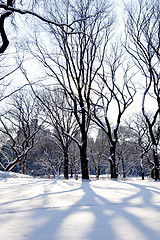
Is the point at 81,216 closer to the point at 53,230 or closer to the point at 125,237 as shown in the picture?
the point at 53,230

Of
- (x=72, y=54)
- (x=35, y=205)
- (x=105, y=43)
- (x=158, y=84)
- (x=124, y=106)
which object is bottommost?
(x=35, y=205)

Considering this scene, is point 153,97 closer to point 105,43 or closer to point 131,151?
point 105,43

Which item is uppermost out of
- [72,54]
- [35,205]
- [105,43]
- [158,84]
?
[105,43]

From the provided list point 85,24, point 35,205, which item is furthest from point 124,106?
point 35,205

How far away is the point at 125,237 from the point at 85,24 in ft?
37.1

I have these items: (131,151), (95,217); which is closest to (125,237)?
(95,217)

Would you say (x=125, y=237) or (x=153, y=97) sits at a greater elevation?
(x=153, y=97)

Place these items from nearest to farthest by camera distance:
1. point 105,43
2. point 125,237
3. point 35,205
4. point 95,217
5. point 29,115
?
point 125,237, point 95,217, point 35,205, point 105,43, point 29,115

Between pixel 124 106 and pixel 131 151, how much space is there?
22951mm

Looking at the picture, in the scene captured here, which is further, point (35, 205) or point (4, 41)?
point (4, 41)

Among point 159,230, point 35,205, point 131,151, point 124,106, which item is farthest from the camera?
point 131,151

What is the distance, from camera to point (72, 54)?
11203mm

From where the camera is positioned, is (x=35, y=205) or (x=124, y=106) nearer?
(x=35, y=205)

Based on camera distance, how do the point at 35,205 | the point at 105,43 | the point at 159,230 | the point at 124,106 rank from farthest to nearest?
the point at 124,106, the point at 105,43, the point at 35,205, the point at 159,230
